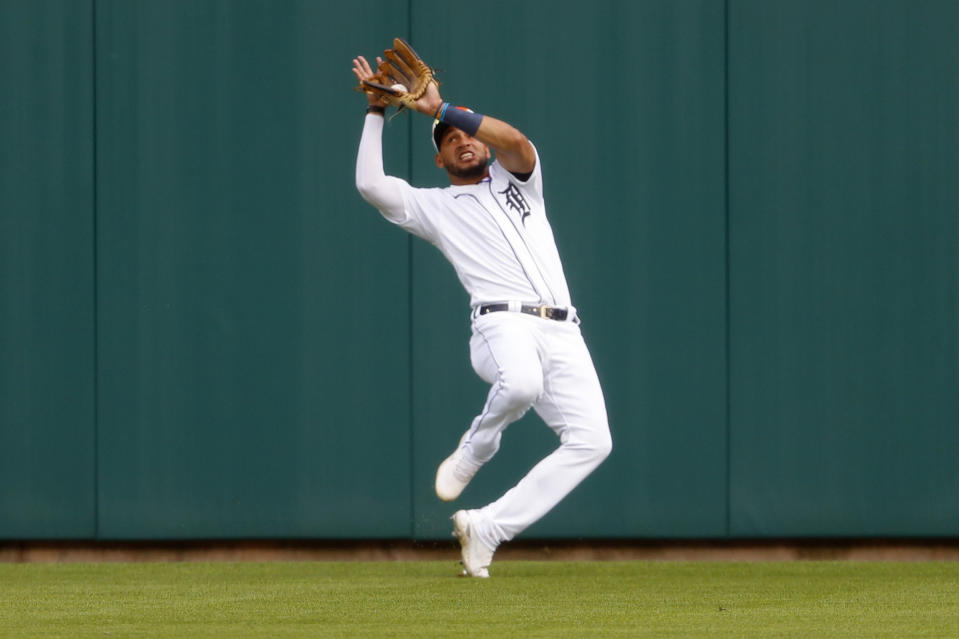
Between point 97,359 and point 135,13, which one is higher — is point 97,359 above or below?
below

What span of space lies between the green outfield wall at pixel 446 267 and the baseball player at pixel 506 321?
5.41ft

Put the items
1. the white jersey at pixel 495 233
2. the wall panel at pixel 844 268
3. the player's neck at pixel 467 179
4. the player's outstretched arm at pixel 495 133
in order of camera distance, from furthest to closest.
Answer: the wall panel at pixel 844 268 < the player's neck at pixel 467 179 < the white jersey at pixel 495 233 < the player's outstretched arm at pixel 495 133

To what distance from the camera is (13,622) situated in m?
4.79

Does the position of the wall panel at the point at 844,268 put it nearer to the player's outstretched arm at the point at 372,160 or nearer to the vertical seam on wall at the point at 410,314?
the vertical seam on wall at the point at 410,314

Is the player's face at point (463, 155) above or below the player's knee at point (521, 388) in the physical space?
above

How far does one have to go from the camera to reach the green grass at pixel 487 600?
176 inches

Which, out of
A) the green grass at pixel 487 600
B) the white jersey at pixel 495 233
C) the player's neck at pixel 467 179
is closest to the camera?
the green grass at pixel 487 600

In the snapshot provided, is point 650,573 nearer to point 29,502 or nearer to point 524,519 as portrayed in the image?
point 524,519

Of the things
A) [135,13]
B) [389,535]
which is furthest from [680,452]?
[135,13]

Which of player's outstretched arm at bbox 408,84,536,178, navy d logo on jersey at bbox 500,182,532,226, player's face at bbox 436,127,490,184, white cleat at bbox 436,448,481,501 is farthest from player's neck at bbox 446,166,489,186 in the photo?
white cleat at bbox 436,448,481,501

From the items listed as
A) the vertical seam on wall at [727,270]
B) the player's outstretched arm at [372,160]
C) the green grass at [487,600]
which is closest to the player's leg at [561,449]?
the green grass at [487,600]

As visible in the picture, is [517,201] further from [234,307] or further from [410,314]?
[234,307]

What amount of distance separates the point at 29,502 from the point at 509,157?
3.33 m

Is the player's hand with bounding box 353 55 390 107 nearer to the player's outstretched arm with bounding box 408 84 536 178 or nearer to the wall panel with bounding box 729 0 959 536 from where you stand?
the player's outstretched arm with bounding box 408 84 536 178
